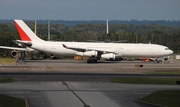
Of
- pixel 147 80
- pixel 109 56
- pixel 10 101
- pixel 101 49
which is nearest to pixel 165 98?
pixel 10 101

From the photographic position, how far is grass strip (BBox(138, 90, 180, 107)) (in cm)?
4528

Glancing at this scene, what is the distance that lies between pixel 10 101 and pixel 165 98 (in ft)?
48.6

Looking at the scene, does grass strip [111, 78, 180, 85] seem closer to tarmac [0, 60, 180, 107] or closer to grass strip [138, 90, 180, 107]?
tarmac [0, 60, 180, 107]

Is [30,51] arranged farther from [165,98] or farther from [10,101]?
[10,101]

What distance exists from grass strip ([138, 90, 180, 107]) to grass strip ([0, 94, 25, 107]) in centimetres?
1161

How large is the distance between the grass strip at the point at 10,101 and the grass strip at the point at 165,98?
11.6 metres

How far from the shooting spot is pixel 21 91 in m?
52.7

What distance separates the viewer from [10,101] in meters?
44.8

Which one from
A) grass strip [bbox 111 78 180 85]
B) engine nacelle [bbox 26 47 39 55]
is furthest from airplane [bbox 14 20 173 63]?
grass strip [bbox 111 78 180 85]

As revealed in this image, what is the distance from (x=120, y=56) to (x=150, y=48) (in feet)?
21.7

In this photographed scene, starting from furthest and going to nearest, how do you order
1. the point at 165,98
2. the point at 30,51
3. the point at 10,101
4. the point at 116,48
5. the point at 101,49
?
the point at 30,51, the point at 116,48, the point at 101,49, the point at 165,98, the point at 10,101

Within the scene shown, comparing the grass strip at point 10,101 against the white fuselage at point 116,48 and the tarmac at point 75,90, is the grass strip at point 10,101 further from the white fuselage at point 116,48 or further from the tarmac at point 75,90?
the white fuselage at point 116,48

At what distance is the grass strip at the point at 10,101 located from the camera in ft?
141

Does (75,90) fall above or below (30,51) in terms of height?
below
